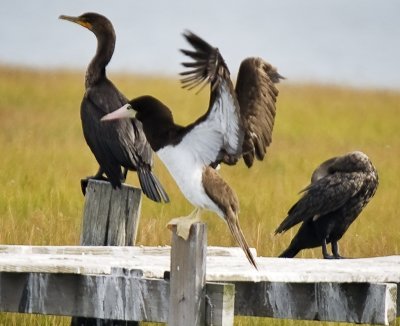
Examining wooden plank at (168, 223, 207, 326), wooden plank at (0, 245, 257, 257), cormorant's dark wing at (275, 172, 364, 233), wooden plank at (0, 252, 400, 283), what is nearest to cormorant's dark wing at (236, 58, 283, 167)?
wooden plank at (0, 252, 400, 283)

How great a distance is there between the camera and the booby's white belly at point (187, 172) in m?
7.40

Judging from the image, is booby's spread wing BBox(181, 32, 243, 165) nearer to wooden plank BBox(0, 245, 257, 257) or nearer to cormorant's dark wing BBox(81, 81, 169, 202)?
wooden plank BBox(0, 245, 257, 257)

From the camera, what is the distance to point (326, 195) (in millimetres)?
10961

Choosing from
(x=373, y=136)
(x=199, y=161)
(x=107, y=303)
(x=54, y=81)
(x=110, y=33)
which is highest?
(x=54, y=81)

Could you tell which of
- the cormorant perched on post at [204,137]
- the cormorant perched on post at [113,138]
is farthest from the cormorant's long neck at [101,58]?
the cormorant perched on post at [204,137]

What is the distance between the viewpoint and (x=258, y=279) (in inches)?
305

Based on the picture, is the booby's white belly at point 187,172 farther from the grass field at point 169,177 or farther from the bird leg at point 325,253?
the bird leg at point 325,253

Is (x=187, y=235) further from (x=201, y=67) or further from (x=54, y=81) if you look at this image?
(x=54, y=81)

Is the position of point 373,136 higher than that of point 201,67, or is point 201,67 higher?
point 373,136

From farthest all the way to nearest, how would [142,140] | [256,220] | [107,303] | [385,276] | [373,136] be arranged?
[373,136]
[256,220]
[142,140]
[385,276]
[107,303]

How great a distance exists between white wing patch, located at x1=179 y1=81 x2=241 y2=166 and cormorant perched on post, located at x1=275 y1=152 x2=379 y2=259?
11.0ft

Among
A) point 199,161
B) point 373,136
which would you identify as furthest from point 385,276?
point 373,136

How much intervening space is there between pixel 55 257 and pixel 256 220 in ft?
14.0

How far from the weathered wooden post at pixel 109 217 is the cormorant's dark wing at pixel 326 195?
1.71 meters
